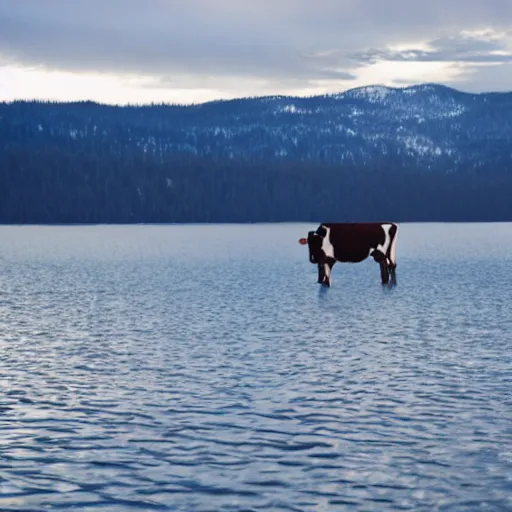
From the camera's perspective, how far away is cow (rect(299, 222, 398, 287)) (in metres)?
41.6

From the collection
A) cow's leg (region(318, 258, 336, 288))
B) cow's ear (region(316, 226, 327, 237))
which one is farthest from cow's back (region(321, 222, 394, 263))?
cow's leg (region(318, 258, 336, 288))

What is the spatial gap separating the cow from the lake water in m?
9.18

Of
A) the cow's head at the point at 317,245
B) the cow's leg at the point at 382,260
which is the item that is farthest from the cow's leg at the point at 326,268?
the cow's leg at the point at 382,260

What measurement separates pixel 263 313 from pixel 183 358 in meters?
10.0

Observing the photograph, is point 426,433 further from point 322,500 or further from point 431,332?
point 431,332

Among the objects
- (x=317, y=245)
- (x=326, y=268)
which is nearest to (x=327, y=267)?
(x=326, y=268)

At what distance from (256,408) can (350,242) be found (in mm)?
26917

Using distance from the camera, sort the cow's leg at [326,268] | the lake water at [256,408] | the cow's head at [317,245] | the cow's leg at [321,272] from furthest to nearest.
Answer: the cow's leg at [321,272]
the cow's leg at [326,268]
the cow's head at [317,245]
the lake water at [256,408]

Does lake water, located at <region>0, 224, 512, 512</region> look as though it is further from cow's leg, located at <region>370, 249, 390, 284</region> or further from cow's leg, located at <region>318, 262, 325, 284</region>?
cow's leg, located at <region>318, 262, 325, 284</region>

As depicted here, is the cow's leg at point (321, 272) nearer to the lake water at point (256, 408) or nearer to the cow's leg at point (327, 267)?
the cow's leg at point (327, 267)

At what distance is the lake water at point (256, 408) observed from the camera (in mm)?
10969

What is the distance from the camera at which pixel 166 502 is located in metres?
10.5

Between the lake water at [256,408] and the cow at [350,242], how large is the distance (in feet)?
30.1

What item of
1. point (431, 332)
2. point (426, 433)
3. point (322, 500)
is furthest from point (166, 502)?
point (431, 332)
